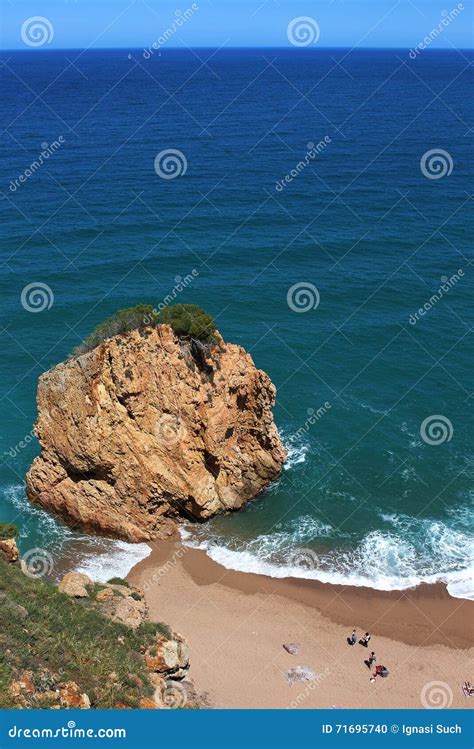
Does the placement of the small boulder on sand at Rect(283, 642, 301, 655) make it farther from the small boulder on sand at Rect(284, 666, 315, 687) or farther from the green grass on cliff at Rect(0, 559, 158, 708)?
the green grass on cliff at Rect(0, 559, 158, 708)

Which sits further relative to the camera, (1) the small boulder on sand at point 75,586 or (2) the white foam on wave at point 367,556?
(2) the white foam on wave at point 367,556

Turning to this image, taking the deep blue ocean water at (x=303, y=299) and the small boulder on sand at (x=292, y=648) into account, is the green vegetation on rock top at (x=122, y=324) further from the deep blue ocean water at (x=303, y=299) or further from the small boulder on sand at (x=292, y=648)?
the small boulder on sand at (x=292, y=648)

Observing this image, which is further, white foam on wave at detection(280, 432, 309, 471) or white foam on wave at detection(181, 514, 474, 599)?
white foam on wave at detection(280, 432, 309, 471)

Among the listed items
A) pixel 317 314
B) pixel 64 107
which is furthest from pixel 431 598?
pixel 64 107

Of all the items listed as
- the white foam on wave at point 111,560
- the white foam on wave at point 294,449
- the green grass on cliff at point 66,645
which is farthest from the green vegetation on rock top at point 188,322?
the green grass on cliff at point 66,645

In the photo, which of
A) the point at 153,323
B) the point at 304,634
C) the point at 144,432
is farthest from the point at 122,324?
the point at 304,634

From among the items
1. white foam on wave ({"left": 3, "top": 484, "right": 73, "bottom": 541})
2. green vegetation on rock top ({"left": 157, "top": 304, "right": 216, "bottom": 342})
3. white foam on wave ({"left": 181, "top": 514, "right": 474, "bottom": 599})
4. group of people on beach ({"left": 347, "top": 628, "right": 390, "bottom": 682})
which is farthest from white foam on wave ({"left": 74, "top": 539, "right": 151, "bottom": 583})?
green vegetation on rock top ({"left": 157, "top": 304, "right": 216, "bottom": 342})

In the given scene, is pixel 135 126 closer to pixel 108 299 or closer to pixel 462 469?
pixel 108 299
